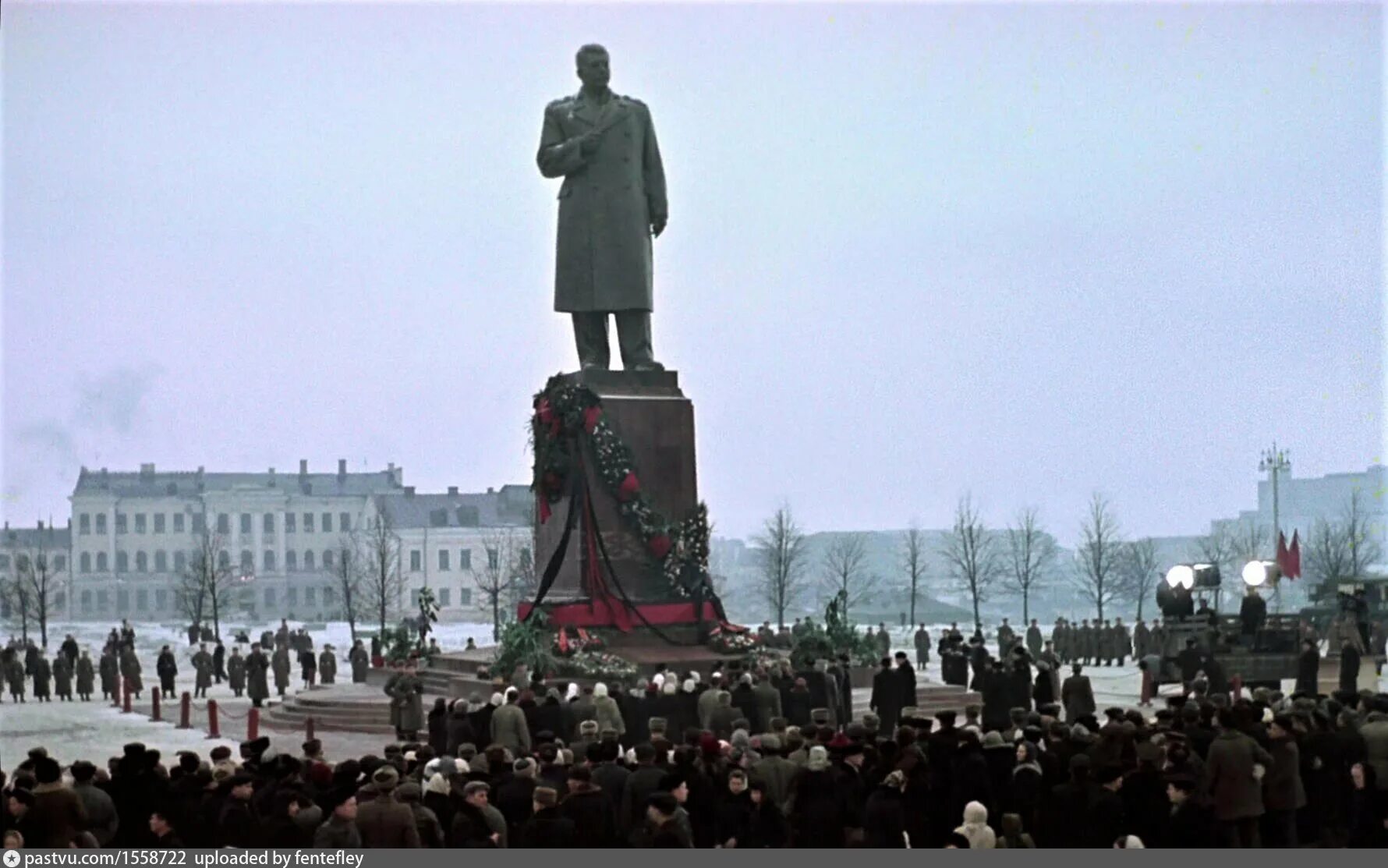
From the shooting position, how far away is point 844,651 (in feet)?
92.3

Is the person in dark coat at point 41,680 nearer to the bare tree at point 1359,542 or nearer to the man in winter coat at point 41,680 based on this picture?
the man in winter coat at point 41,680

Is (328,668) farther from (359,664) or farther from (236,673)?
(236,673)

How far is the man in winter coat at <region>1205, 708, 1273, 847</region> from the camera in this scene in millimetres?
13883

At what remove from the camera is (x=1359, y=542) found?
70.6 m

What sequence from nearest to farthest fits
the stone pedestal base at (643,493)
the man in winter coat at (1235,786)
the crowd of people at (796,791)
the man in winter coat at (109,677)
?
the crowd of people at (796,791), the man in winter coat at (1235,786), the stone pedestal base at (643,493), the man in winter coat at (109,677)

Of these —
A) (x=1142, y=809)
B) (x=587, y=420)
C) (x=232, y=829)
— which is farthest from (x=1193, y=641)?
(x=232, y=829)

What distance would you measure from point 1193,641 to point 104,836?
20428 mm

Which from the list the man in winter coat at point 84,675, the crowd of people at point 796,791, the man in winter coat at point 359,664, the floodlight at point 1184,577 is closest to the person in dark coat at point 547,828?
the crowd of people at point 796,791

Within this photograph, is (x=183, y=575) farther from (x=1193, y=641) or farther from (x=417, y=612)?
(x=1193, y=641)

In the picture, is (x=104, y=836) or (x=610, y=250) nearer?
(x=104, y=836)

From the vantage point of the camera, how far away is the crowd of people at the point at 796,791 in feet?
37.9

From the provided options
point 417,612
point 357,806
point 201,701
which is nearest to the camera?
point 357,806

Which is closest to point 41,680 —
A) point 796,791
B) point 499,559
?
point 796,791

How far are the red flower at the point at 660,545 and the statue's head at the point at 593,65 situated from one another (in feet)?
23.5
